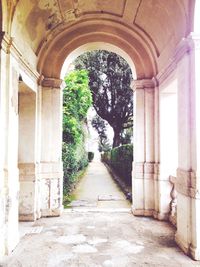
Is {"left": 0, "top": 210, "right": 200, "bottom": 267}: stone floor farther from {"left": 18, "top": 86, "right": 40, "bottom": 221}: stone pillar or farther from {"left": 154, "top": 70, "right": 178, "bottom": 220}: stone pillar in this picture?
{"left": 154, "top": 70, "right": 178, "bottom": 220}: stone pillar

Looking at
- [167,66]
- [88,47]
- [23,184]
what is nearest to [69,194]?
[23,184]

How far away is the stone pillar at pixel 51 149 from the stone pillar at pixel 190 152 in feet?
11.0

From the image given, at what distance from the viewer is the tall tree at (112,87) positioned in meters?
21.1

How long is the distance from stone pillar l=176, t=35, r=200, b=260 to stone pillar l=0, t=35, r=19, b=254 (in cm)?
299

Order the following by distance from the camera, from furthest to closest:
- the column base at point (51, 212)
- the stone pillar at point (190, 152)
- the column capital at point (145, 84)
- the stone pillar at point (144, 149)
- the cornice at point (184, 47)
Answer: the column capital at point (145, 84), the stone pillar at point (144, 149), the column base at point (51, 212), the cornice at point (184, 47), the stone pillar at point (190, 152)

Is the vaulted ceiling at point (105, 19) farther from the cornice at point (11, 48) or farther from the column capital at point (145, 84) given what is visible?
the column capital at point (145, 84)

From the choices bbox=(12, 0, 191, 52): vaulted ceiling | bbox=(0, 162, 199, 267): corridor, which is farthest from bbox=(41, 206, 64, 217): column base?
bbox=(12, 0, 191, 52): vaulted ceiling

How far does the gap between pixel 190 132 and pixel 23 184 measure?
4100mm

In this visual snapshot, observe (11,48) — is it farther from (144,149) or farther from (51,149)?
(144,149)

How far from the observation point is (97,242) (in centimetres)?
481

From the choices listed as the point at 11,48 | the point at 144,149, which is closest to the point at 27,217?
the point at 144,149

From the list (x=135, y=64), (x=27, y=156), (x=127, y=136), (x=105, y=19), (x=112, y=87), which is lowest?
(x=27, y=156)

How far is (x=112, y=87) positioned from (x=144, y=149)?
16078 millimetres

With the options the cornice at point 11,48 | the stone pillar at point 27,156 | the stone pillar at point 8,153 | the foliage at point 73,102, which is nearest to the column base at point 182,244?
the stone pillar at point 8,153
